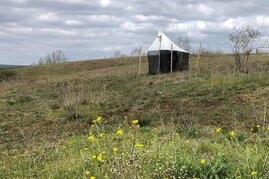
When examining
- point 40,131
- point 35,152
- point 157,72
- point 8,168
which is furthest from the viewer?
point 157,72

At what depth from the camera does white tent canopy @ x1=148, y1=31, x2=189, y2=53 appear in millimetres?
22953

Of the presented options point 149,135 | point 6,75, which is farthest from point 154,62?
point 6,75

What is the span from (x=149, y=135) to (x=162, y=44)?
56.9ft

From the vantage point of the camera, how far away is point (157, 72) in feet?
74.4

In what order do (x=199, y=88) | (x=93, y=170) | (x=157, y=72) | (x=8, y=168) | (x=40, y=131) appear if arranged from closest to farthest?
(x=93, y=170)
(x=8, y=168)
(x=40, y=131)
(x=199, y=88)
(x=157, y=72)

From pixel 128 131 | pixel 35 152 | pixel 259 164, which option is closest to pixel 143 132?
pixel 128 131

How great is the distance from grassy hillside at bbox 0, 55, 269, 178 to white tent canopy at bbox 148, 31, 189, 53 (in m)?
9.47

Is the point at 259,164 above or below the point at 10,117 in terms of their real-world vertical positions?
above

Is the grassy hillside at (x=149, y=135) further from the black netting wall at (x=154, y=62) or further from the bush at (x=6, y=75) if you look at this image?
the bush at (x=6, y=75)

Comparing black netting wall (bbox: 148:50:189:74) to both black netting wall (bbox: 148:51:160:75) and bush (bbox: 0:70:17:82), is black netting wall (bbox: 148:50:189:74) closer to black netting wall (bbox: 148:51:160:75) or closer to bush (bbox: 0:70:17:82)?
black netting wall (bbox: 148:51:160:75)

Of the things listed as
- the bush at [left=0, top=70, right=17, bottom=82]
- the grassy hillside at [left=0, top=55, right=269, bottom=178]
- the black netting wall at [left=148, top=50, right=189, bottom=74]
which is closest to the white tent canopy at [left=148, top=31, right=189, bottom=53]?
the black netting wall at [left=148, top=50, right=189, bottom=74]

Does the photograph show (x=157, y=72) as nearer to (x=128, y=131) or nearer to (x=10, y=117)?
(x=10, y=117)

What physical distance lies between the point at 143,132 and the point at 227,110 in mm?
2616

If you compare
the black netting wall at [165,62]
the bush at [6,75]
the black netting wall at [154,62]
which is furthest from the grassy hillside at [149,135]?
the bush at [6,75]
